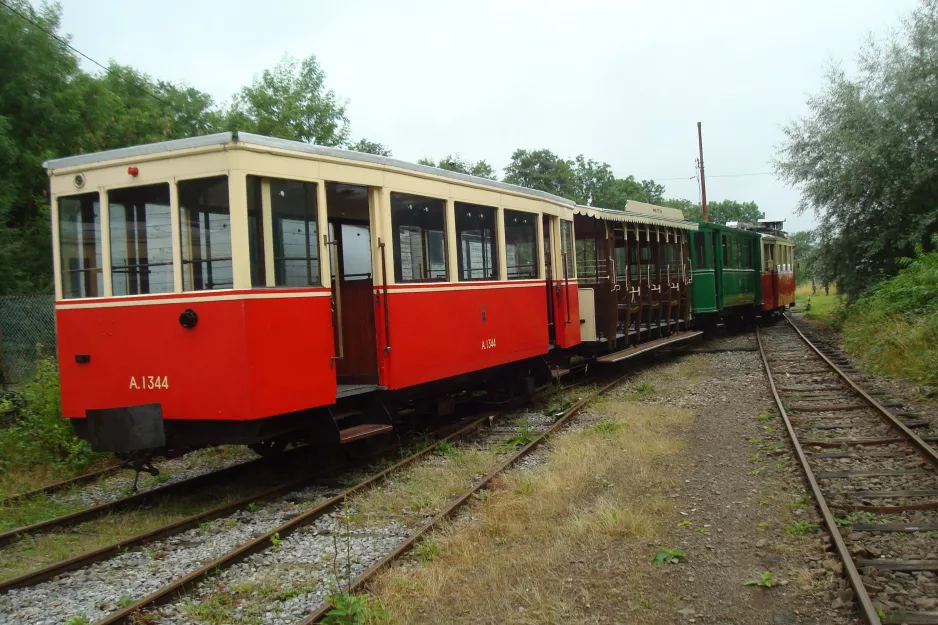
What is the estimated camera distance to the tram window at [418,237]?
24.6 feet

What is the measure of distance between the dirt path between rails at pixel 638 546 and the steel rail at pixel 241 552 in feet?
3.66

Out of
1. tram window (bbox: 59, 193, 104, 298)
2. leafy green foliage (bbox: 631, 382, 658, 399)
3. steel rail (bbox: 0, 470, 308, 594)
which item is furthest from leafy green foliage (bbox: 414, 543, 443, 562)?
leafy green foliage (bbox: 631, 382, 658, 399)

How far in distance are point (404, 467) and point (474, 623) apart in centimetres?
350

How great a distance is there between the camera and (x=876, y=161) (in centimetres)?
1830

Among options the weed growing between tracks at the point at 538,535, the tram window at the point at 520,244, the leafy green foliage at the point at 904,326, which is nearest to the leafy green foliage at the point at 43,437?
the weed growing between tracks at the point at 538,535

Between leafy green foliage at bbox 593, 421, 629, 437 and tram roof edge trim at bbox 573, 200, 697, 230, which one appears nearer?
leafy green foliage at bbox 593, 421, 629, 437

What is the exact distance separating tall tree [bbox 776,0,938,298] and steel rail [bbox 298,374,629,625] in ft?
A: 42.2

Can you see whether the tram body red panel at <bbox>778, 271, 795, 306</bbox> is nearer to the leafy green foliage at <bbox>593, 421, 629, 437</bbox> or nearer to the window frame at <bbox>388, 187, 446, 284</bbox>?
the leafy green foliage at <bbox>593, 421, 629, 437</bbox>

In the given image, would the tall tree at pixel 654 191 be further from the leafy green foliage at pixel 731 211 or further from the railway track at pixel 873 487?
the railway track at pixel 873 487

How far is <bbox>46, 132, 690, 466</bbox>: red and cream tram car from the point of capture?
5.97 meters

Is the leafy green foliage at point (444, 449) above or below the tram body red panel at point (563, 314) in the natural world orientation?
below

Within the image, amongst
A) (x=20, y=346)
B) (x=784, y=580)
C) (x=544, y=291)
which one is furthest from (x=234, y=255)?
(x=20, y=346)

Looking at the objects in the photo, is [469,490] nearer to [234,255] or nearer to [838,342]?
[234,255]

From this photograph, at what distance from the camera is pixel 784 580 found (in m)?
4.40
